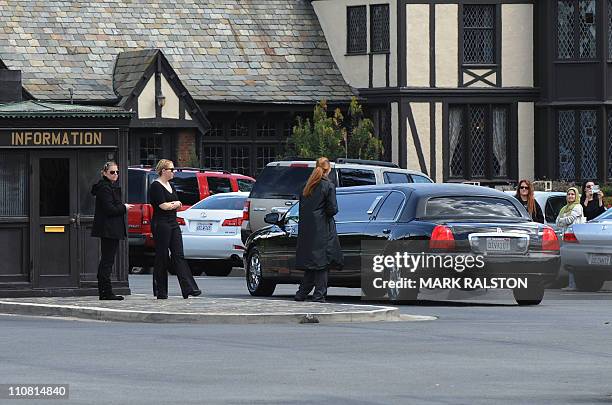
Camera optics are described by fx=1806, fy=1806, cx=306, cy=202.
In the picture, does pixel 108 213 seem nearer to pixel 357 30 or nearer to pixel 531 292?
pixel 531 292

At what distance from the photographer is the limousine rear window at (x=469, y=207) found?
22.3 metres

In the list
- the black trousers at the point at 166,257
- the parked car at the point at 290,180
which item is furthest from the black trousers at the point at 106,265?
the parked car at the point at 290,180

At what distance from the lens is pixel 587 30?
48031 millimetres

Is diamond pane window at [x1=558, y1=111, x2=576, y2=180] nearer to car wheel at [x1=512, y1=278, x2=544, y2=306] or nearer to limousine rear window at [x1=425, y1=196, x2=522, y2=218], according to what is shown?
limousine rear window at [x1=425, y1=196, x2=522, y2=218]

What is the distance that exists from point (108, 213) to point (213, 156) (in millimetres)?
27348

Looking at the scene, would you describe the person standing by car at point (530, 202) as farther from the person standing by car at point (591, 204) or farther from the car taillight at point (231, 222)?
the car taillight at point (231, 222)

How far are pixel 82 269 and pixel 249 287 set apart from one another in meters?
2.85

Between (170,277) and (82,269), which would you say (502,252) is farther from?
(170,277)

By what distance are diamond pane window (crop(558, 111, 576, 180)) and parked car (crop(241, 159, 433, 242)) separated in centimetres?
1937

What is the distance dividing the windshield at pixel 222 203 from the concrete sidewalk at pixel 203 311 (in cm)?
1045

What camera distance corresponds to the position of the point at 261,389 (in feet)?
41.9

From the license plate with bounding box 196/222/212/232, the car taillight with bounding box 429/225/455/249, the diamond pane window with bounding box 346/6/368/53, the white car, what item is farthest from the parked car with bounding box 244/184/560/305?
the diamond pane window with bounding box 346/6/368/53

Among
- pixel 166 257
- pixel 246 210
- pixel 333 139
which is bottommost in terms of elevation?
pixel 166 257

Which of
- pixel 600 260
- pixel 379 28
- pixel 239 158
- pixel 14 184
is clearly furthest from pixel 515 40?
pixel 14 184
